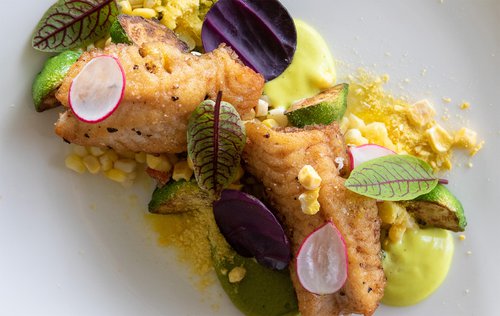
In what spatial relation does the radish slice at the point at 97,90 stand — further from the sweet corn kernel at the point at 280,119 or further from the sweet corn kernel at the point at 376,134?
the sweet corn kernel at the point at 376,134

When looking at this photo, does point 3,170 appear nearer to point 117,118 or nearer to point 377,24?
point 117,118

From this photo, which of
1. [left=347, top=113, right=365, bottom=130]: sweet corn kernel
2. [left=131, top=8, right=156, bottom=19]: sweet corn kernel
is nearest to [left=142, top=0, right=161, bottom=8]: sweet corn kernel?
[left=131, top=8, right=156, bottom=19]: sweet corn kernel

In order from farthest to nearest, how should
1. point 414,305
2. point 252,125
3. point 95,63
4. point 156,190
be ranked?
1. point 414,305
2. point 156,190
3. point 252,125
4. point 95,63

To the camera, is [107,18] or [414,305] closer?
[107,18]

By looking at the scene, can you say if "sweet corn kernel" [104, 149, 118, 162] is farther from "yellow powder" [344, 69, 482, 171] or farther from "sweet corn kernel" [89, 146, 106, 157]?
"yellow powder" [344, 69, 482, 171]

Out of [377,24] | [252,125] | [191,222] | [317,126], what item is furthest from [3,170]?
[377,24]

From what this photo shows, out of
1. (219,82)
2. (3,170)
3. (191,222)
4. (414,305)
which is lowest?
(414,305)

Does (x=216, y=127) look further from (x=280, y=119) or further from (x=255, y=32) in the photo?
(x=255, y=32)
